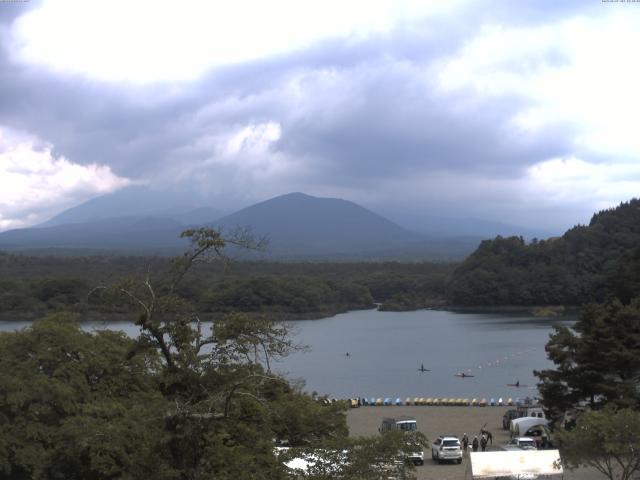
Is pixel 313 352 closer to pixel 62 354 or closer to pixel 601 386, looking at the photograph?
pixel 601 386

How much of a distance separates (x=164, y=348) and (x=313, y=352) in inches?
1531

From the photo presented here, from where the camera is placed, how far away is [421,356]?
43.5m

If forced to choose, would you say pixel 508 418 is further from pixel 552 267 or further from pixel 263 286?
pixel 552 267

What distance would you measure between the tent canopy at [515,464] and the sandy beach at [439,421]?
1.93m

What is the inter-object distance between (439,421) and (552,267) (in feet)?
176

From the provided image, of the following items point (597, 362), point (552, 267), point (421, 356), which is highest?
point (552, 267)

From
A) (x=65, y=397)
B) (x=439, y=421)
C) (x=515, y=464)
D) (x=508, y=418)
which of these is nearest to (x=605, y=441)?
(x=515, y=464)

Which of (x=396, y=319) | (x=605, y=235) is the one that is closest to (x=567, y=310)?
(x=605, y=235)

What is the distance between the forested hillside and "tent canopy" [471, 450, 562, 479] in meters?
56.6

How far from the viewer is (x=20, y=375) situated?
448 inches

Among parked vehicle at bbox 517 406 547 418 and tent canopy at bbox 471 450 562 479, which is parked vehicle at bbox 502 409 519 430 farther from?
tent canopy at bbox 471 450 562 479

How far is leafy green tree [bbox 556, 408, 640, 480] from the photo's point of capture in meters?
10.5

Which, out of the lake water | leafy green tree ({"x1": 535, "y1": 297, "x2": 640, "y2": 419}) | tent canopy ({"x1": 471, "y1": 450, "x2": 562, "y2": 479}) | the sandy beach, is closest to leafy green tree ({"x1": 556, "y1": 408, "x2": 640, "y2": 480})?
tent canopy ({"x1": 471, "y1": 450, "x2": 562, "y2": 479})

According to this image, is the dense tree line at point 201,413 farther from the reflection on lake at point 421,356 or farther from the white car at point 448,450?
the reflection on lake at point 421,356
